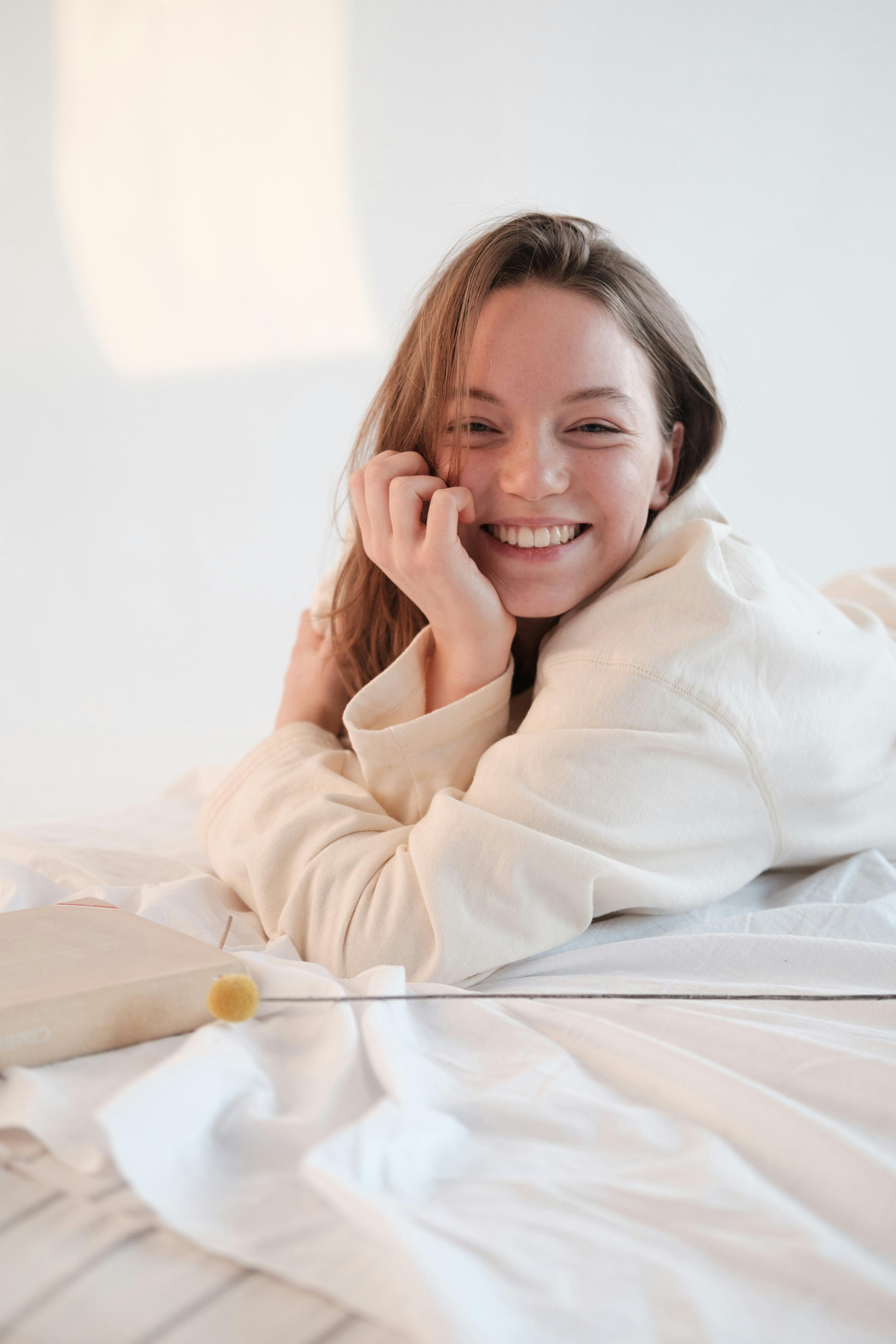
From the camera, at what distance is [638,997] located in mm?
762

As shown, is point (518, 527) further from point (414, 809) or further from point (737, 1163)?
point (737, 1163)

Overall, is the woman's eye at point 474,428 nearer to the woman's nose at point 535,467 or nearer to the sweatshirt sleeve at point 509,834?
the woman's nose at point 535,467

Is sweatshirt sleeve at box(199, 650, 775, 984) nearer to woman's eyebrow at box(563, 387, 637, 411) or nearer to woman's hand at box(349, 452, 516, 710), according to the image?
woman's hand at box(349, 452, 516, 710)

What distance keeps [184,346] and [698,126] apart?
1.47 m

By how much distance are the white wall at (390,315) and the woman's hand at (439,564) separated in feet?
5.65

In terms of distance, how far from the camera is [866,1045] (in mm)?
652

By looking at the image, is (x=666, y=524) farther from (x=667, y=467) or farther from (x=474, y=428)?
(x=474, y=428)

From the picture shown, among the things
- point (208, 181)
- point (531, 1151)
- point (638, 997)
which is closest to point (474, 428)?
point (638, 997)

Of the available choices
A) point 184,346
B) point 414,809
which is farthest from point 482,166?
point 414,809

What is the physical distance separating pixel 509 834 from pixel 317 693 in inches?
21.3

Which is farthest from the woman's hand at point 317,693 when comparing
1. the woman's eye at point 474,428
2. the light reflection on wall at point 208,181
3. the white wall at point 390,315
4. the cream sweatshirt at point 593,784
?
the light reflection on wall at point 208,181

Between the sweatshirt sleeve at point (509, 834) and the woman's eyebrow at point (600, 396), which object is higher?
the woman's eyebrow at point (600, 396)

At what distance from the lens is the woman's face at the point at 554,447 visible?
993 mm

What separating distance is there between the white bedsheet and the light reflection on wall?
2.24 meters
